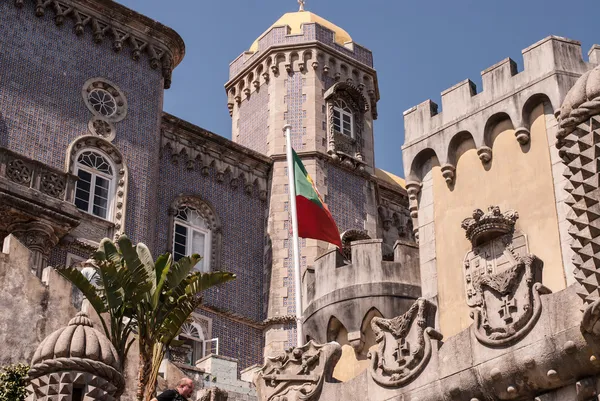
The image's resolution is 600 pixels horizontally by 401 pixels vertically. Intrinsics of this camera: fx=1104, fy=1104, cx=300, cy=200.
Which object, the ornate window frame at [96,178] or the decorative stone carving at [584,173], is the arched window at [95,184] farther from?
the decorative stone carving at [584,173]

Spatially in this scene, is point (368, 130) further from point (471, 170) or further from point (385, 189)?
point (471, 170)

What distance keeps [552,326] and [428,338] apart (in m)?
2.07

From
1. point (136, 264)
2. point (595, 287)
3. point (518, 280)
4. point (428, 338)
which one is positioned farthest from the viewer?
point (136, 264)

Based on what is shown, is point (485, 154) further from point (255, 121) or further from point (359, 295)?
point (255, 121)

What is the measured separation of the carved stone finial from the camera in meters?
17.2

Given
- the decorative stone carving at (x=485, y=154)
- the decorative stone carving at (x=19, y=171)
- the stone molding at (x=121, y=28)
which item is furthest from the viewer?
the stone molding at (x=121, y=28)

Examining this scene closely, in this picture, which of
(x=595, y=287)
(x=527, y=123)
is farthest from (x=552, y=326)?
(x=527, y=123)

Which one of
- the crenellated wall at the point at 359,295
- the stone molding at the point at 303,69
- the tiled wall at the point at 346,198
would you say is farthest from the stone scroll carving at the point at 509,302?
the stone molding at the point at 303,69

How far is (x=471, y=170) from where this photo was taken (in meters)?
18.8

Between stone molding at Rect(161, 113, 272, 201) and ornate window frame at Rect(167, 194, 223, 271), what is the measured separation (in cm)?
100

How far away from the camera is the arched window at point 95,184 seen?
29.3 metres

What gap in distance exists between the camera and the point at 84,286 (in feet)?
70.3

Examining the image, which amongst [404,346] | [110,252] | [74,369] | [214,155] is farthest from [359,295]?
[214,155]

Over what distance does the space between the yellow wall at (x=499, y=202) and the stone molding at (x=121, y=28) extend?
1530cm
